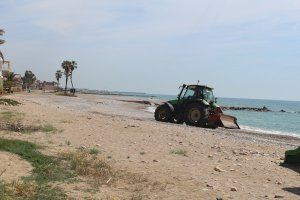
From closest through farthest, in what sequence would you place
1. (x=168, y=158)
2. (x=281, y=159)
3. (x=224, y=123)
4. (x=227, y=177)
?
(x=227, y=177)
(x=168, y=158)
(x=281, y=159)
(x=224, y=123)

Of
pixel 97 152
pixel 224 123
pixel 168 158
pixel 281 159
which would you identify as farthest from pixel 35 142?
pixel 224 123

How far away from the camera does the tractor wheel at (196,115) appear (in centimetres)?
2581

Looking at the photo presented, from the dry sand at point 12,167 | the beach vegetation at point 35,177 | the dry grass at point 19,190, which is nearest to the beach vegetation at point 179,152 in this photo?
the beach vegetation at point 35,177

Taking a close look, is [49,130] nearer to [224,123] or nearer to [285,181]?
[285,181]

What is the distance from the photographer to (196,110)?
26.1m

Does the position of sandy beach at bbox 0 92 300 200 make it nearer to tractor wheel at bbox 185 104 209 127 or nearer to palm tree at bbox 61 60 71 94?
tractor wheel at bbox 185 104 209 127

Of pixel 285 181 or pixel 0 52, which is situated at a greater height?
pixel 0 52

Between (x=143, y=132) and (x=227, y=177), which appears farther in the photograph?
(x=143, y=132)

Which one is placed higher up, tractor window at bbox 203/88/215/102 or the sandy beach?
tractor window at bbox 203/88/215/102

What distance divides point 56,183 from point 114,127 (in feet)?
33.3

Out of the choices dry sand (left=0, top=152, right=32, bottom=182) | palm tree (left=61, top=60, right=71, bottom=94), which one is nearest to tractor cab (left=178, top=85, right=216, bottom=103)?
dry sand (left=0, top=152, right=32, bottom=182)

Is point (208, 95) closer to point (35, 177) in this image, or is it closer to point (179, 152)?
point (179, 152)

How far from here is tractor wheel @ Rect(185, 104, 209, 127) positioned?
25812mm

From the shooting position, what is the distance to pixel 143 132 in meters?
18.3
